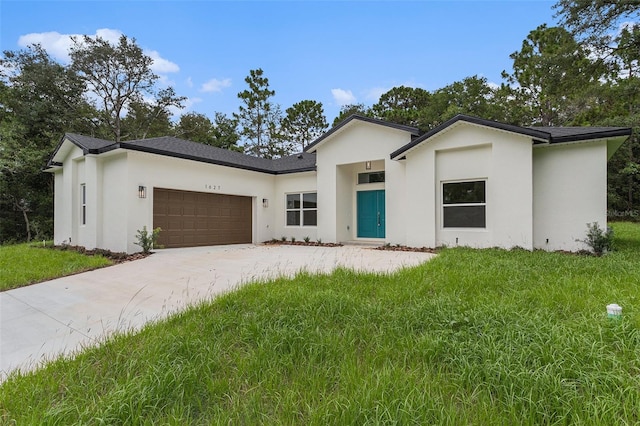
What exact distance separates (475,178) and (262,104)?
22966 millimetres

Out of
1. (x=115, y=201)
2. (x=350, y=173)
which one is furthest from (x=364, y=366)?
(x=350, y=173)

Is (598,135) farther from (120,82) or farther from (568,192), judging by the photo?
(120,82)

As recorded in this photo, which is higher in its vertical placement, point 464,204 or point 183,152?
point 183,152

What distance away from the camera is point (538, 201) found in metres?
9.24

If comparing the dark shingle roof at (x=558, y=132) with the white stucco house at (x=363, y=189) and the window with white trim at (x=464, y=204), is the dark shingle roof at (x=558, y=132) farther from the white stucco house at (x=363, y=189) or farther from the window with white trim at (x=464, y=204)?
the window with white trim at (x=464, y=204)

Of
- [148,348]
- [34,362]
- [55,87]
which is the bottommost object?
[34,362]

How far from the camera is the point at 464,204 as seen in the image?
9.88 metres

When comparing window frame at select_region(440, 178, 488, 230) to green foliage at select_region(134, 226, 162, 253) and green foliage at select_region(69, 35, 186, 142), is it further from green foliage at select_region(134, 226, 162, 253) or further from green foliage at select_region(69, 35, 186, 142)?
green foliage at select_region(69, 35, 186, 142)

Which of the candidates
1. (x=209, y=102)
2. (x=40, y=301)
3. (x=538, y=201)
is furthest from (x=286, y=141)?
(x=40, y=301)

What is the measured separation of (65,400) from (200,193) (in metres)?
10.7

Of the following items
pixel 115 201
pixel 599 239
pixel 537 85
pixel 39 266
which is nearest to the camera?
pixel 39 266

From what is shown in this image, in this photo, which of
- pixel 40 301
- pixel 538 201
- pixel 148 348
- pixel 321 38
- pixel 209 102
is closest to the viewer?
pixel 148 348

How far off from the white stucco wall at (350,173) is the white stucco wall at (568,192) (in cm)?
Answer: 423

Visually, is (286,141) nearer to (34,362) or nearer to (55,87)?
(55,87)
